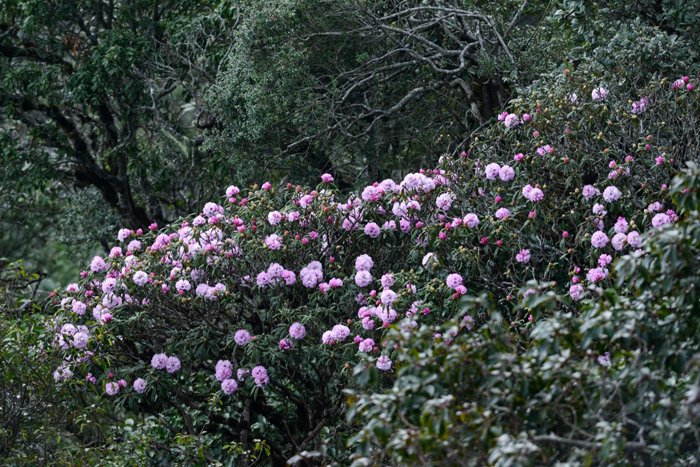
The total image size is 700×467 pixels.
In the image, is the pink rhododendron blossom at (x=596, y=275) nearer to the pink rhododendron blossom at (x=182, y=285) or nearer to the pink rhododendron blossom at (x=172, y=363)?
the pink rhododendron blossom at (x=182, y=285)

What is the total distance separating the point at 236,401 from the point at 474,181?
1.99 meters

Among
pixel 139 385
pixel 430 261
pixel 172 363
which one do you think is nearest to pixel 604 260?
pixel 430 261

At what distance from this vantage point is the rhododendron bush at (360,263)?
451cm

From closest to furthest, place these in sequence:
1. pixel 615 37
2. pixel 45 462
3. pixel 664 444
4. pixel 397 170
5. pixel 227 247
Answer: pixel 664 444 → pixel 45 462 → pixel 227 247 → pixel 615 37 → pixel 397 170

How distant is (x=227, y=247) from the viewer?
4.84 meters

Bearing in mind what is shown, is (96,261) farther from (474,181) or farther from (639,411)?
(639,411)

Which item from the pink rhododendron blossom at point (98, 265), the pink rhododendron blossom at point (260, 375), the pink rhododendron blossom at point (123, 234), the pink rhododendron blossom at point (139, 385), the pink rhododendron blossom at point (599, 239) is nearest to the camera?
the pink rhododendron blossom at point (599, 239)

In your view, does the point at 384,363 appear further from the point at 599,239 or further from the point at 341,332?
the point at 599,239

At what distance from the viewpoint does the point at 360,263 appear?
4660 mm

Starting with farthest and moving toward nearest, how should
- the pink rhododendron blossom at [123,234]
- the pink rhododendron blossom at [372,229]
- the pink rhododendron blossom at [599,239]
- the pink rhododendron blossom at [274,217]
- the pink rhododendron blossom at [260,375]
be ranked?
the pink rhododendron blossom at [123,234]
the pink rhododendron blossom at [274,217]
the pink rhododendron blossom at [372,229]
the pink rhododendron blossom at [260,375]
the pink rhododendron blossom at [599,239]

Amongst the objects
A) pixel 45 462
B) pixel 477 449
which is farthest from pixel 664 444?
pixel 45 462

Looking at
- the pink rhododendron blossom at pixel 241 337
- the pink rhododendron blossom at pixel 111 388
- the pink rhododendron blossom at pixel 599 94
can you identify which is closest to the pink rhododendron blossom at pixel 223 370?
the pink rhododendron blossom at pixel 241 337

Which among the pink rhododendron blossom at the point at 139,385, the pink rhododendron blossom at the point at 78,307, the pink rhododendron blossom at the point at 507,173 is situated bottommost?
the pink rhododendron blossom at the point at 139,385

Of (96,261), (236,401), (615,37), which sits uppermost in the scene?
(96,261)
